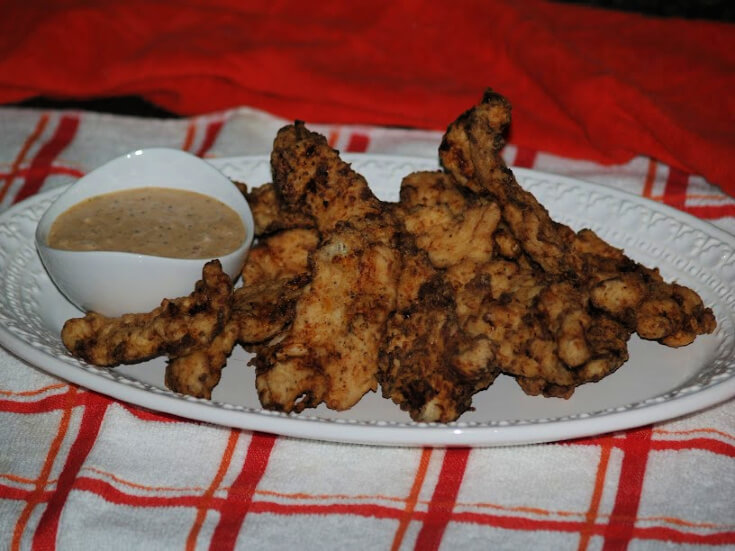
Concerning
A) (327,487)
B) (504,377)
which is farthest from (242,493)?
(504,377)

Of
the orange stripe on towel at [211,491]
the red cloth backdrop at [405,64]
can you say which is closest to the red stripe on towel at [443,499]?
the orange stripe on towel at [211,491]

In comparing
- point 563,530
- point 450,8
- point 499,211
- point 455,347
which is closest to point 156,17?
point 450,8

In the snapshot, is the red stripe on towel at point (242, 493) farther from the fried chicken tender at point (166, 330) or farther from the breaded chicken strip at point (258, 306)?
the fried chicken tender at point (166, 330)

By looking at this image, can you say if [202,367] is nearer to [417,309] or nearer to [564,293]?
[417,309]

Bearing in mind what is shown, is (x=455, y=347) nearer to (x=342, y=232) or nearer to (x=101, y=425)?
(x=342, y=232)

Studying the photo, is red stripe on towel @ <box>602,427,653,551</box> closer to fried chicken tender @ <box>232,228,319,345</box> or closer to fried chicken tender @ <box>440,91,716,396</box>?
fried chicken tender @ <box>440,91,716,396</box>
